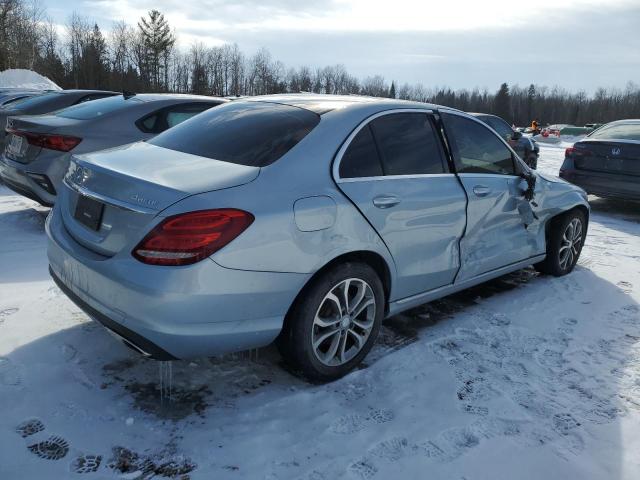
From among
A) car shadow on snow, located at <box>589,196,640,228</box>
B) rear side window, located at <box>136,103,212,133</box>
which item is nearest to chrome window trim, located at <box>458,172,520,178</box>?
rear side window, located at <box>136,103,212,133</box>

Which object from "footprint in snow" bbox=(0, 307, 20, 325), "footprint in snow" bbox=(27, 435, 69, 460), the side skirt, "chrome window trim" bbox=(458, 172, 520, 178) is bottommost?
"footprint in snow" bbox=(27, 435, 69, 460)

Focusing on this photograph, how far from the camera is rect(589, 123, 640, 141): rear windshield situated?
8467 mm

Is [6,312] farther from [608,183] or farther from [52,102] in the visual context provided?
[608,183]

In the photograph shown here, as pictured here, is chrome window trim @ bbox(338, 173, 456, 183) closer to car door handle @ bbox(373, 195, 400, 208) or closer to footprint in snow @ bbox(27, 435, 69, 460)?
car door handle @ bbox(373, 195, 400, 208)

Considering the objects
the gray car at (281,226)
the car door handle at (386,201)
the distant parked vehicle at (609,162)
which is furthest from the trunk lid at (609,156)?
the car door handle at (386,201)

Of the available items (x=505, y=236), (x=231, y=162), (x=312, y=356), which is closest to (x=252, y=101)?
(x=231, y=162)

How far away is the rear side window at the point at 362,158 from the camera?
3.04m

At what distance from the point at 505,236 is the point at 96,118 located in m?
4.40

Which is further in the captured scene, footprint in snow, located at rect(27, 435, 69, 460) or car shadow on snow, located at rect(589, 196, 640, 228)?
car shadow on snow, located at rect(589, 196, 640, 228)

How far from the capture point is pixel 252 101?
3.77 metres

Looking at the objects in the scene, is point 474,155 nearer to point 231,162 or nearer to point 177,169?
point 231,162

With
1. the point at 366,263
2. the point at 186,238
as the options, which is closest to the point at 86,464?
the point at 186,238

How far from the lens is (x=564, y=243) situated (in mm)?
5148

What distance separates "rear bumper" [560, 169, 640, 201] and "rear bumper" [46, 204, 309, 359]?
7318mm
